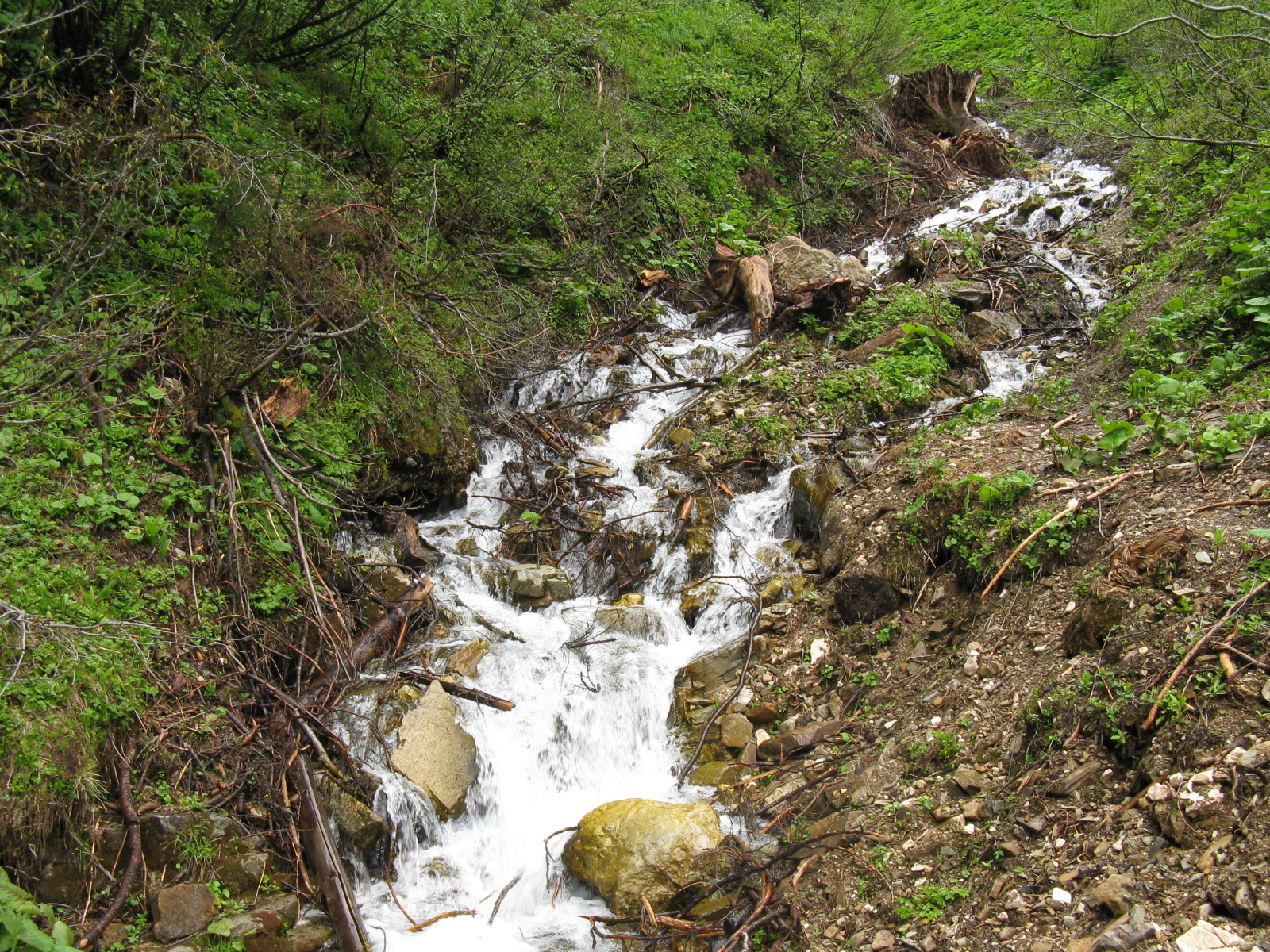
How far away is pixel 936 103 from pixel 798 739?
13.2m

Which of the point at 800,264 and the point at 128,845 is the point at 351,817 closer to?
the point at 128,845

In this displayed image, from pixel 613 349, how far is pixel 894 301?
318 cm

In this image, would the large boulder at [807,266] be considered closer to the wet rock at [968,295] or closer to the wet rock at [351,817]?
the wet rock at [968,295]

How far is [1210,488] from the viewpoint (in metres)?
3.72

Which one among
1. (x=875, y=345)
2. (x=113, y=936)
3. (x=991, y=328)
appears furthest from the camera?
(x=991, y=328)

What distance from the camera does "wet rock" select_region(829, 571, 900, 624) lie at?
4887 mm

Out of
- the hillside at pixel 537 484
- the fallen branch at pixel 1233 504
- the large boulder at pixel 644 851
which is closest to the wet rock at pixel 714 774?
the hillside at pixel 537 484

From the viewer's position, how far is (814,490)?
20.3 feet

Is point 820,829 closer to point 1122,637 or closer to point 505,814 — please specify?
point 1122,637

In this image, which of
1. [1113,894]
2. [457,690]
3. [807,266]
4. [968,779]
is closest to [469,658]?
[457,690]

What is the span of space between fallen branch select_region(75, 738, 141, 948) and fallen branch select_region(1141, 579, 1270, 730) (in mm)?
4255

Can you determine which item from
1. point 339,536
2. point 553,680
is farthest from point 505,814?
point 339,536

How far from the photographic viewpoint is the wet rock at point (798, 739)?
14.4ft

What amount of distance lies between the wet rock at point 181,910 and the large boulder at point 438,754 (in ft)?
3.64
